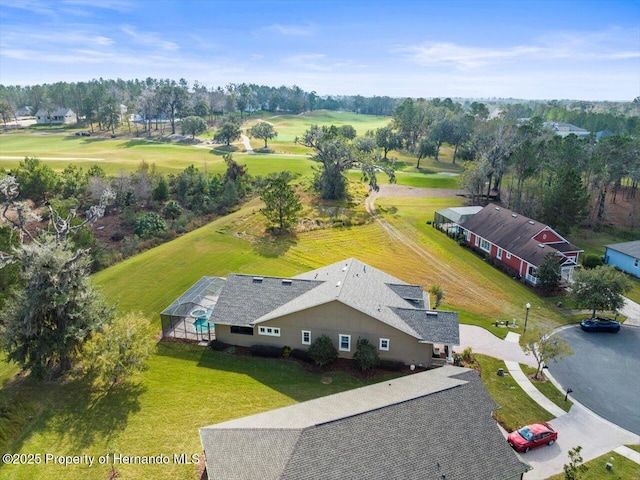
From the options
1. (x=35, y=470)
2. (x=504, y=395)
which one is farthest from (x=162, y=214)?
(x=504, y=395)

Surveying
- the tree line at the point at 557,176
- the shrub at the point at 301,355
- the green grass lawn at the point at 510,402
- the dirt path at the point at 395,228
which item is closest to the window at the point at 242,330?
the shrub at the point at 301,355

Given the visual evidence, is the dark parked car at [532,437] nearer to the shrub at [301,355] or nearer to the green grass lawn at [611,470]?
the green grass lawn at [611,470]

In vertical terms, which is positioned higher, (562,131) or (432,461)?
(562,131)

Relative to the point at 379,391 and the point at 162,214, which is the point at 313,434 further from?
the point at 162,214

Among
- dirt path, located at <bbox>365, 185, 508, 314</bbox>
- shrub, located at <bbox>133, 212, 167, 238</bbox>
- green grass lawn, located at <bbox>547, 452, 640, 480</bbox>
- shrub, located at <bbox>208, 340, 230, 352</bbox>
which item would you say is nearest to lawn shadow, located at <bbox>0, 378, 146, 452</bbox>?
shrub, located at <bbox>208, 340, 230, 352</bbox>

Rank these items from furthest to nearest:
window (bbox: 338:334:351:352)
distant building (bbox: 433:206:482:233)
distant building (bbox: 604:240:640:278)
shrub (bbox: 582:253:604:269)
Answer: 1. distant building (bbox: 433:206:482:233)
2. shrub (bbox: 582:253:604:269)
3. distant building (bbox: 604:240:640:278)
4. window (bbox: 338:334:351:352)

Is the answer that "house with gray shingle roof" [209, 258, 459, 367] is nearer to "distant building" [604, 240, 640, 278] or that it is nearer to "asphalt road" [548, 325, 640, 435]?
"asphalt road" [548, 325, 640, 435]
